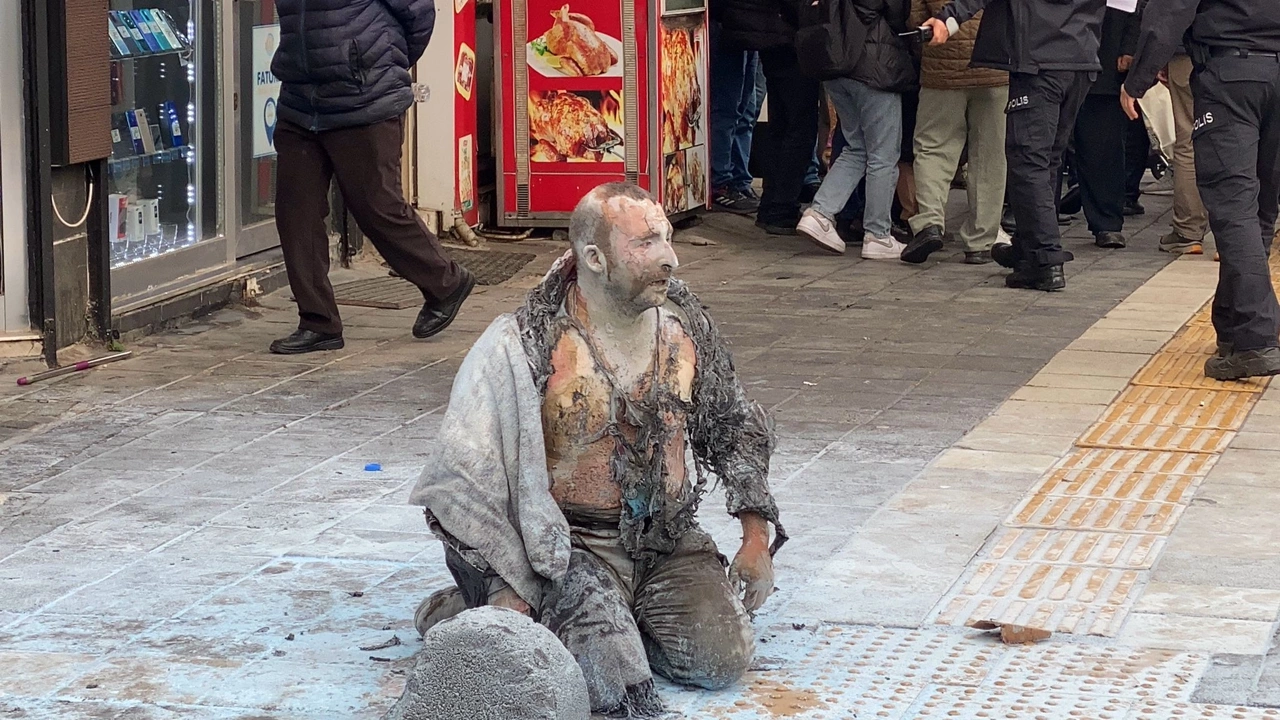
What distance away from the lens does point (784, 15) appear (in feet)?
35.6

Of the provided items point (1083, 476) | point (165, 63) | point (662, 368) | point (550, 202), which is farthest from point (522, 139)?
Answer: point (662, 368)

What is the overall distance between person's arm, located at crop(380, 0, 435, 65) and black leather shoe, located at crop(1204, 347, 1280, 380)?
129 inches

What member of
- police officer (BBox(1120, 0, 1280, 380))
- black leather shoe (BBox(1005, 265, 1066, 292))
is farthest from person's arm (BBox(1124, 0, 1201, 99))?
black leather shoe (BBox(1005, 265, 1066, 292))

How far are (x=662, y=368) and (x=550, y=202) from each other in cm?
655

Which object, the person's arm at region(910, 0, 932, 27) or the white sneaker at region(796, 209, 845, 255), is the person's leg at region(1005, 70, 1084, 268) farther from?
the white sneaker at region(796, 209, 845, 255)

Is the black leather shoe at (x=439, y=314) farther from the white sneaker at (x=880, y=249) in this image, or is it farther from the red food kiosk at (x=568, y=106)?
the white sneaker at (x=880, y=249)

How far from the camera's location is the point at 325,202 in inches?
305

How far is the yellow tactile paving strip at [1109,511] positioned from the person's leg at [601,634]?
82cm

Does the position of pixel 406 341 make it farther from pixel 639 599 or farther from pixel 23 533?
pixel 639 599

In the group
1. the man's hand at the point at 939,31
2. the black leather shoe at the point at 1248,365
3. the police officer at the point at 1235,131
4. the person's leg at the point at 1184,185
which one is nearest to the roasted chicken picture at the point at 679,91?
the man's hand at the point at 939,31

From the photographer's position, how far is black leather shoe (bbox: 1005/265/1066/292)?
9070 millimetres

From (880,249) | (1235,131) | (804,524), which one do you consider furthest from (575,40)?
(804,524)

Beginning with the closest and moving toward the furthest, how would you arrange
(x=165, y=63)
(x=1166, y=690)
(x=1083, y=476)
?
(x=1166, y=690) < (x=1083, y=476) < (x=165, y=63)

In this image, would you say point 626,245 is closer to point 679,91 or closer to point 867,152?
point 867,152
